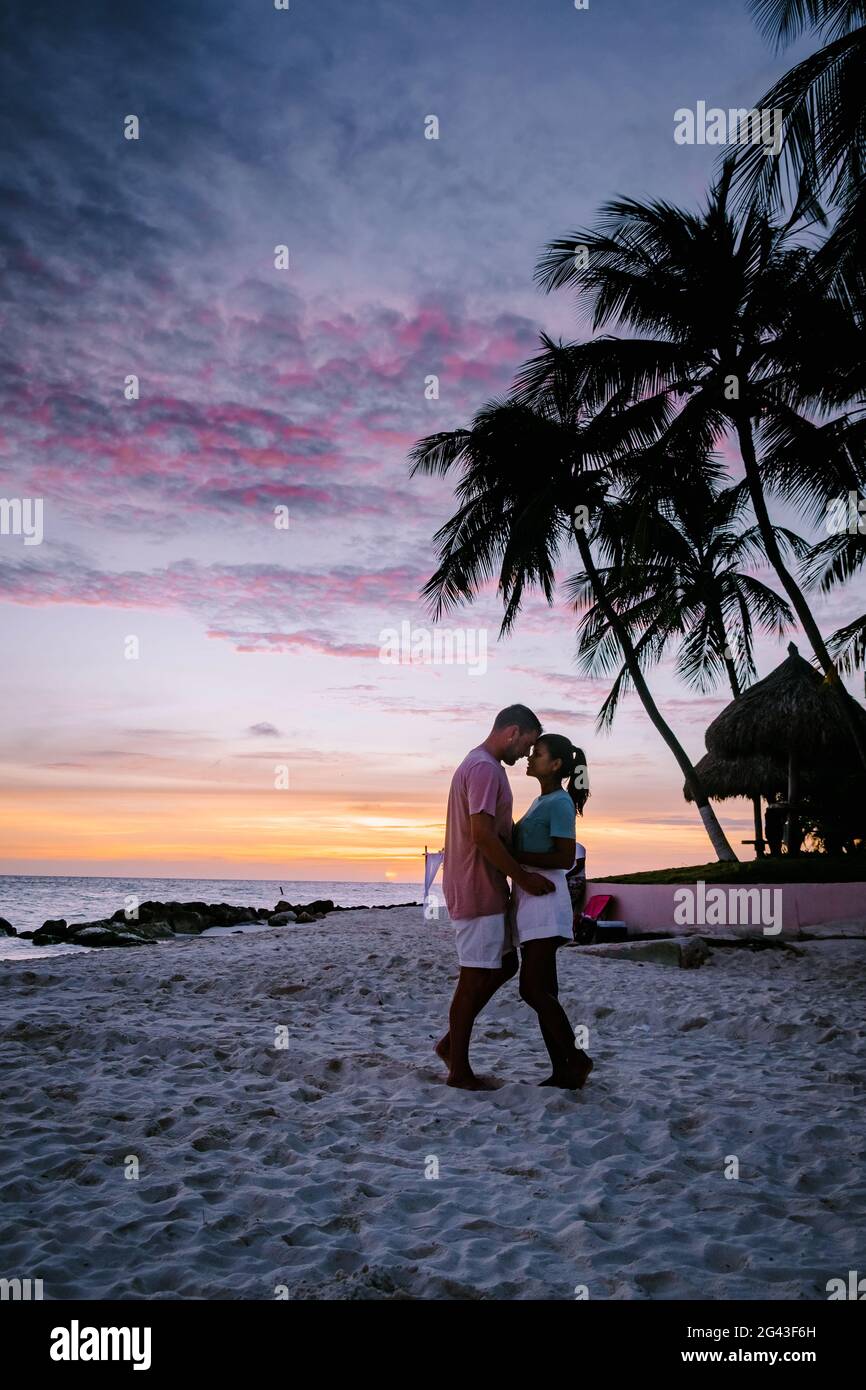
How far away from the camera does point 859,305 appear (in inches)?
428

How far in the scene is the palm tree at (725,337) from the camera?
1202 centimetres

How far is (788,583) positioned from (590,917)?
646 centimetres

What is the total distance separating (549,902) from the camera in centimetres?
436

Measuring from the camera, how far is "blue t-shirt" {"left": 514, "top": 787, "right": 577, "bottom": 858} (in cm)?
437

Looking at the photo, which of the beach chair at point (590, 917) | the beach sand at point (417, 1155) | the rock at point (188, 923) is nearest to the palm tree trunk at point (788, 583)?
the beach chair at point (590, 917)

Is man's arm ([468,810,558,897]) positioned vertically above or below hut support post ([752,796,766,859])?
above

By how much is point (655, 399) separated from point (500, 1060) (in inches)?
452

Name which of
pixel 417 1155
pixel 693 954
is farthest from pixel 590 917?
pixel 417 1155

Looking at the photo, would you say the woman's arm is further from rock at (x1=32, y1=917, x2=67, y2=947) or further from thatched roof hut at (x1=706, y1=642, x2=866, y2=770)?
rock at (x1=32, y1=917, x2=67, y2=947)

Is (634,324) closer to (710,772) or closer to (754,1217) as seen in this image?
(710,772)

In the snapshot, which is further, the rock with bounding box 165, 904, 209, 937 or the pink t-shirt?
the rock with bounding box 165, 904, 209, 937

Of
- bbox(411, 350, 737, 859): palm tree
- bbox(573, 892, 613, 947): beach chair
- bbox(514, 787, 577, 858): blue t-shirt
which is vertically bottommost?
bbox(573, 892, 613, 947): beach chair

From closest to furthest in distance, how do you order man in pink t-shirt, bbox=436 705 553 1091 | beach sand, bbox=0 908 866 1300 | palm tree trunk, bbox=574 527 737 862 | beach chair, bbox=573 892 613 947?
beach sand, bbox=0 908 866 1300 < man in pink t-shirt, bbox=436 705 553 1091 < beach chair, bbox=573 892 613 947 < palm tree trunk, bbox=574 527 737 862

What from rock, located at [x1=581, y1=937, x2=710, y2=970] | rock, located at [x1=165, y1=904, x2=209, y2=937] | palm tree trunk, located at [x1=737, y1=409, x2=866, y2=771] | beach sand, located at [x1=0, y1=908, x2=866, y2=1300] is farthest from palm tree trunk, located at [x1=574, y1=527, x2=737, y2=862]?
rock, located at [x1=165, y1=904, x2=209, y2=937]
